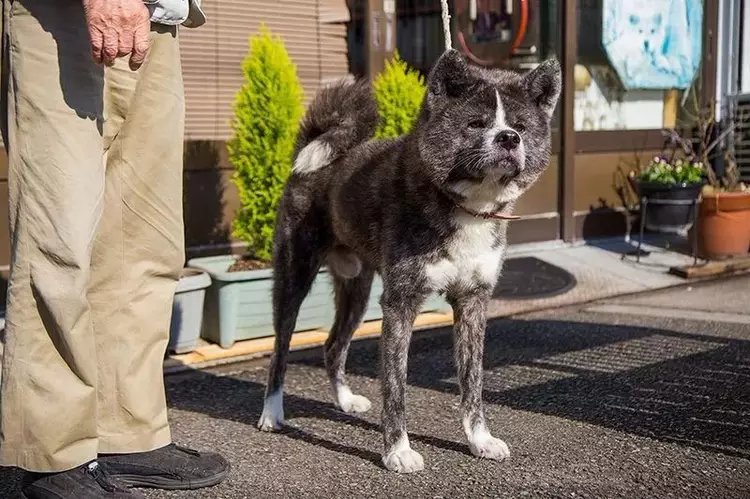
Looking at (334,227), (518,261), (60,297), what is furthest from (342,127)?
(518,261)

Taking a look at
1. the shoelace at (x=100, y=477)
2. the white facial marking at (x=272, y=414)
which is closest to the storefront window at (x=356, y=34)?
the white facial marking at (x=272, y=414)

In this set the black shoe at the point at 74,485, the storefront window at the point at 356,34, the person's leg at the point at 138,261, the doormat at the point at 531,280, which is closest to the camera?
the black shoe at the point at 74,485

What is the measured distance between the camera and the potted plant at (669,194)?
6.99m

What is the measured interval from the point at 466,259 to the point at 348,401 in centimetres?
107

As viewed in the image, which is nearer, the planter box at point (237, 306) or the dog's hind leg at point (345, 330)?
the dog's hind leg at point (345, 330)

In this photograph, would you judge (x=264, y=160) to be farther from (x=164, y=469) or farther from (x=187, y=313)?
(x=164, y=469)

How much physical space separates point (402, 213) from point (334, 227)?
0.53 metres

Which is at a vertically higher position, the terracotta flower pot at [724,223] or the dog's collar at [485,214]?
the dog's collar at [485,214]

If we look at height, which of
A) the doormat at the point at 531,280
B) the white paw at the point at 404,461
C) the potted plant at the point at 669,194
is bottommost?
the white paw at the point at 404,461

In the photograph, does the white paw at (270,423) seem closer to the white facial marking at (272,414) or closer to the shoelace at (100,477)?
the white facial marking at (272,414)

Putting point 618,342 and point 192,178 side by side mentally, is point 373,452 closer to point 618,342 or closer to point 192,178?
point 618,342

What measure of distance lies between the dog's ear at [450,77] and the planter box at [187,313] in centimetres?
215

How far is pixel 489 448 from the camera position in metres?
3.07

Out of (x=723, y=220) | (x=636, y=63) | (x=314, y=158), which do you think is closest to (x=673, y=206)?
(x=723, y=220)
